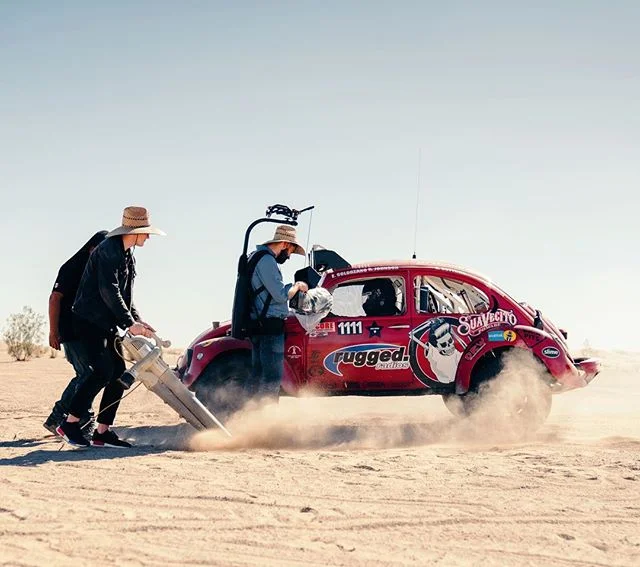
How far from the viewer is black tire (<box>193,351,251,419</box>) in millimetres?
9594

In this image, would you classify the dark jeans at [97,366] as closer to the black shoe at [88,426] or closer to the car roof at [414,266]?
the black shoe at [88,426]

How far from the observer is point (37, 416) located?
11.5m

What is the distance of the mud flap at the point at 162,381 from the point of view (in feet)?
27.5

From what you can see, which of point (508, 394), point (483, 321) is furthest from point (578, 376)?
point (483, 321)

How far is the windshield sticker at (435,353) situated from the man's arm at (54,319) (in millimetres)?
3605

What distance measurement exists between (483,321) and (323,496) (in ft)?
13.4

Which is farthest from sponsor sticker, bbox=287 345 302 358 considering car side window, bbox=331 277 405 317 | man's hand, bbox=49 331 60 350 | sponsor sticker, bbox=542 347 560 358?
sponsor sticker, bbox=542 347 560 358

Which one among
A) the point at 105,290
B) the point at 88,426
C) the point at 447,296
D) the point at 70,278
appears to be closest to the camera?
the point at 105,290

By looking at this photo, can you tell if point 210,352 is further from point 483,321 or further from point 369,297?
point 483,321

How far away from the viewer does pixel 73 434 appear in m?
8.53

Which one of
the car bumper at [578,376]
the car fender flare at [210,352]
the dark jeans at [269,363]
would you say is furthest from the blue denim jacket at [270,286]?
the car bumper at [578,376]

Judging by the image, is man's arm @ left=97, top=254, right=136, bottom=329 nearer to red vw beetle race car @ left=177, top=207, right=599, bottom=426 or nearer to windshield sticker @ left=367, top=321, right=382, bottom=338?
red vw beetle race car @ left=177, top=207, right=599, bottom=426

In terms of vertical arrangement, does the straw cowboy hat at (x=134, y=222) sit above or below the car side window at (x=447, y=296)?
above

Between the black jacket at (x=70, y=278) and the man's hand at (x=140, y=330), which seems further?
the black jacket at (x=70, y=278)
